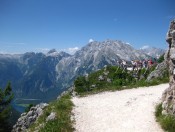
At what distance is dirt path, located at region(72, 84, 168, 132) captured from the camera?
21500 millimetres

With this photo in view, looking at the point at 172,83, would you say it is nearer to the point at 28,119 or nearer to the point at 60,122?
the point at 60,122

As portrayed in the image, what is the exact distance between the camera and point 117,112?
2536cm

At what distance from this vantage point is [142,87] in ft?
120

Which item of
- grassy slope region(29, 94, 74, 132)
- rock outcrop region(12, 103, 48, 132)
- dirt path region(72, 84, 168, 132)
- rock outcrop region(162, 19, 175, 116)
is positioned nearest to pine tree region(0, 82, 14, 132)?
rock outcrop region(12, 103, 48, 132)

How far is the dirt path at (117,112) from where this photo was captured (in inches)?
846

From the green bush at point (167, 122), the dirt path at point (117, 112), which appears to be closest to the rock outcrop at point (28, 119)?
the dirt path at point (117, 112)

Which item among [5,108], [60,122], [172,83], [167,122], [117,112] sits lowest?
[5,108]

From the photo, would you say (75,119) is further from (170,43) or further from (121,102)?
(170,43)

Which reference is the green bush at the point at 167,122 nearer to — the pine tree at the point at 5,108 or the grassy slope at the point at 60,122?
the grassy slope at the point at 60,122

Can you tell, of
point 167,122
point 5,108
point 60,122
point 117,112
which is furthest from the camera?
point 5,108

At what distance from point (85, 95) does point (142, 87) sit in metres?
8.24

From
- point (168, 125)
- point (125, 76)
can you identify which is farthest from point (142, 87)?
point (125, 76)

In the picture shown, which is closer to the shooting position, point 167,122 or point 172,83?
point 167,122

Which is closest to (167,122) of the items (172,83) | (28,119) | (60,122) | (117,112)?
(172,83)
